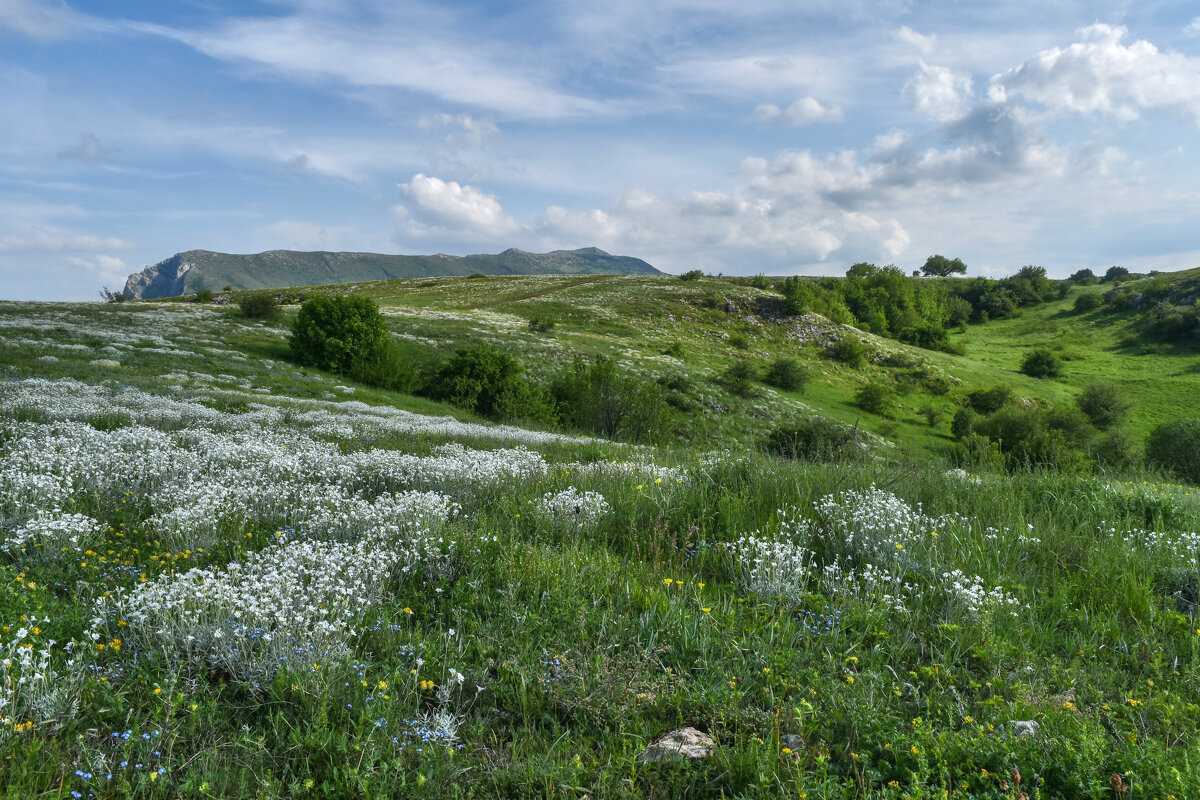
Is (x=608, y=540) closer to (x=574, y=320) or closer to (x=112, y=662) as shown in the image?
(x=112, y=662)

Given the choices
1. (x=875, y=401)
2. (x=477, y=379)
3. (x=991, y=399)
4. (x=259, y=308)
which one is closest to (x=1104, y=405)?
(x=991, y=399)

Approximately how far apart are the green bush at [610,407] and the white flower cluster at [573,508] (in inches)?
1092

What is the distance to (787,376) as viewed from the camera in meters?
60.2

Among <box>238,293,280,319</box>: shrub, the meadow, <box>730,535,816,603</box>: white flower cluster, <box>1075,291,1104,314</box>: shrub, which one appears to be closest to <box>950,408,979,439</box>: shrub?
the meadow

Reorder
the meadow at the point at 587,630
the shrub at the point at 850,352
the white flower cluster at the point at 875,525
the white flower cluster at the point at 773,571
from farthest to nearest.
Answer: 1. the shrub at the point at 850,352
2. the white flower cluster at the point at 875,525
3. the white flower cluster at the point at 773,571
4. the meadow at the point at 587,630

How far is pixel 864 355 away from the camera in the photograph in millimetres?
77688

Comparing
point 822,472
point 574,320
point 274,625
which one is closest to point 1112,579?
point 822,472

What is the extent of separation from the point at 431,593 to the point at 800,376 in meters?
60.2

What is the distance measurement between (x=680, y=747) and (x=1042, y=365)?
9453 cm

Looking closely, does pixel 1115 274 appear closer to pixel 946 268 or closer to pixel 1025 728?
pixel 946 268

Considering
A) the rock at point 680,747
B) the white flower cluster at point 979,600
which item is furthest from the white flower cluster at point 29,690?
the white flower cluster at point 979,600

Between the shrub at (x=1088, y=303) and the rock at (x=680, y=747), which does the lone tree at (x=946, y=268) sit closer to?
the shrub at (x=1088, y=303)

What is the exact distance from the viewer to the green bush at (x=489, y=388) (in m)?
36.5

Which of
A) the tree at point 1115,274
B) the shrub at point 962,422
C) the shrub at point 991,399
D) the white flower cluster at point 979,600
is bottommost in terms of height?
the shrub at point 962,422
